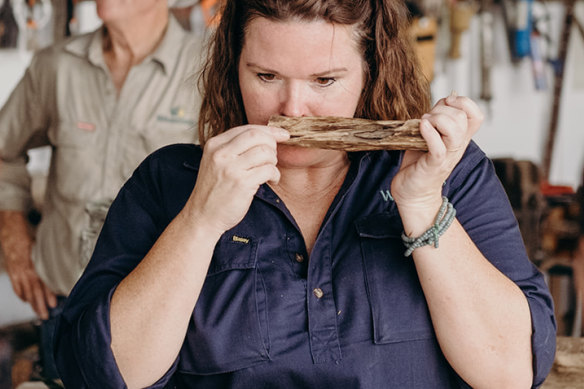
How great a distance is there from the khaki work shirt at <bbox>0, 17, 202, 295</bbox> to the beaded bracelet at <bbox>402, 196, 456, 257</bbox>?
1818mm

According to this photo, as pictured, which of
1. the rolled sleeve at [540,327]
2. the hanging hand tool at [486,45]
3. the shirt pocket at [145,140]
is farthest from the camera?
the hanging hand tool at [486,45]

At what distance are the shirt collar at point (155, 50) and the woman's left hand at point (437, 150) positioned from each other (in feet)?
6.38

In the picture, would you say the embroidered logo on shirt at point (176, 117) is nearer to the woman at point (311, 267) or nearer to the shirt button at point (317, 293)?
the woman at point (311, 267)

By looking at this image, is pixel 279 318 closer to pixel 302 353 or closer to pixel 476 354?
pixel 302 353

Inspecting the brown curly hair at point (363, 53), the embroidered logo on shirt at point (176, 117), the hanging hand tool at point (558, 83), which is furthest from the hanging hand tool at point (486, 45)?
the brown curly hair at point (363, 53)

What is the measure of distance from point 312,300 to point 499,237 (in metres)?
0.43

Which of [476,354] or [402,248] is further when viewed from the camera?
[402,248]

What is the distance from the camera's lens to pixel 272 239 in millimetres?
1491

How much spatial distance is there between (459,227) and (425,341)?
0.25 m

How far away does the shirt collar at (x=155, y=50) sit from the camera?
9.95 feet

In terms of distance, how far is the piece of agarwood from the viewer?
4.34ft

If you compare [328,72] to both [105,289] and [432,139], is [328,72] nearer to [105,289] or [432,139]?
[432,139]

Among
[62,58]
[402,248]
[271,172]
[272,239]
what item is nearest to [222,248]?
[272,239]

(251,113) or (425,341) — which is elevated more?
(251,113)
